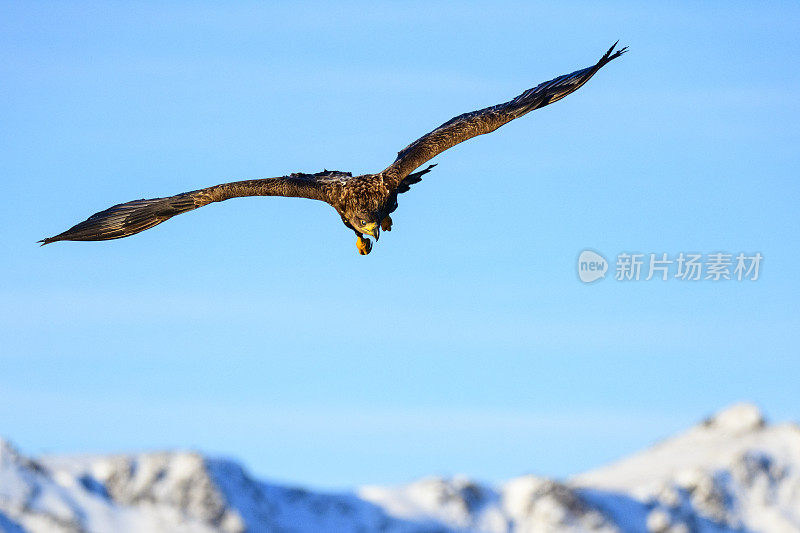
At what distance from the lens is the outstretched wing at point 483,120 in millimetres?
30141

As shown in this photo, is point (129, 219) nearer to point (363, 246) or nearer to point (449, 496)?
point (363, 246)

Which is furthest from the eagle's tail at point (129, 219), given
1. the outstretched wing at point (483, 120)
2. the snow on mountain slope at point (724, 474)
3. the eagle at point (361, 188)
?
the snow on mountain slope at point (724, 474)

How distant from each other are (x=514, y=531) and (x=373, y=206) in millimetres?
128712

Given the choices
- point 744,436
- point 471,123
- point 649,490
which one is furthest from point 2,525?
point 471,123

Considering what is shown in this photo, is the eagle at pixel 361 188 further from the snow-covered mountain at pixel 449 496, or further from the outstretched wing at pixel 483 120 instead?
the snow-covered mountain at pixel 449 496

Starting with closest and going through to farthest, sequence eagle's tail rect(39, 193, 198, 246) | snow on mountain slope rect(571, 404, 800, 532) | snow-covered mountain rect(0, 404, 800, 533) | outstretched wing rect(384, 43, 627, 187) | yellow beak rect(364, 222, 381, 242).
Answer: yellow beak rect(364, 222, 381, 242) → outstretched wing rect(384, 43, 627, 187) → eagle's tail rect(39, 193, 198, 246) → snow-covered mountain rect(0, 404, 800, 533) → snow on mountain slope rect(571, 404, 800, 532)

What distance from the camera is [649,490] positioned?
168m

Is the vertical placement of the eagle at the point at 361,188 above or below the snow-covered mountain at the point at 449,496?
above

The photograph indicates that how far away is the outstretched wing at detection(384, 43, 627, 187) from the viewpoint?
30.1 meters

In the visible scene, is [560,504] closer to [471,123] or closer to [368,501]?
[368,501]

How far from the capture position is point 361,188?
2892 centimetres

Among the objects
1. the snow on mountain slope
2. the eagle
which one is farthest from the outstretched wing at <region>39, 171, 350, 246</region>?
the snow on mountain slope

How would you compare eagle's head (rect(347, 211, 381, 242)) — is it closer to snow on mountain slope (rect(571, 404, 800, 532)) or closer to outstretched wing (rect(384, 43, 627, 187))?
outstretched wing (rect(384, 43, 627, 187))

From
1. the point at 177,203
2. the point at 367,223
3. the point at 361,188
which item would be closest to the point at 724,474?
the point at 177,203
